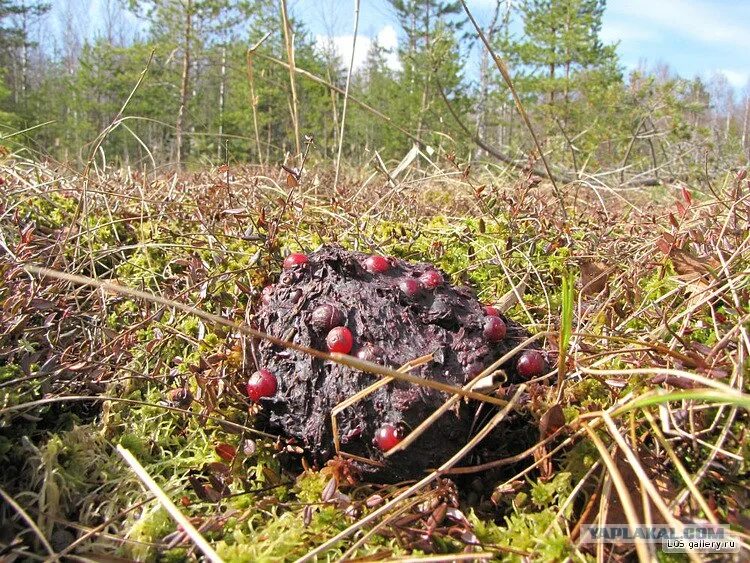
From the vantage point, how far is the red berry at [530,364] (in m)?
1.66

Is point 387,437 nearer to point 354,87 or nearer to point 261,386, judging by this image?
point 261,386

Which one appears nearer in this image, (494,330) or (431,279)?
(494,330)

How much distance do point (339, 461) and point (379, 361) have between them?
0.33 meters

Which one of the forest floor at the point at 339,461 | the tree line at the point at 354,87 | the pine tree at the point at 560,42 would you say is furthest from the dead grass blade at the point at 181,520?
the pine tree at the point at 560,42

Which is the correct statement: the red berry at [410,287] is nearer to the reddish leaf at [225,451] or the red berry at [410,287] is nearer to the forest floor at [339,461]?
the forest floor at [339,461]

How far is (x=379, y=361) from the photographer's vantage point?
1.59m

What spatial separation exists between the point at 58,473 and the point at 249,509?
586 mm

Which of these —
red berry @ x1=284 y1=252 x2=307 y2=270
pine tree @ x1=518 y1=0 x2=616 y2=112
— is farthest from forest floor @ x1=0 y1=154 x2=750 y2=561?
pine tree @ x1=518 y1=0 x2=616 y2=112

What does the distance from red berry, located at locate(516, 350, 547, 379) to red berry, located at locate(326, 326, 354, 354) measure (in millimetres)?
588

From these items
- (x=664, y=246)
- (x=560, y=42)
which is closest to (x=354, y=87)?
(x=560, y=42)

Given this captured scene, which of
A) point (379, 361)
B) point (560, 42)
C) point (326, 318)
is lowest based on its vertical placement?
point (379, 361)

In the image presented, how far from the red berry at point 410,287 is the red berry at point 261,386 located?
0.55m

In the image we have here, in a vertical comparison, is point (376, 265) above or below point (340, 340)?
above

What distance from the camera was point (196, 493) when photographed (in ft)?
4.75
